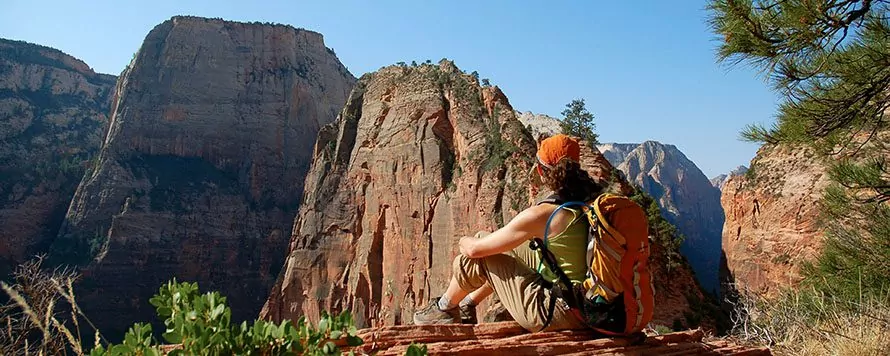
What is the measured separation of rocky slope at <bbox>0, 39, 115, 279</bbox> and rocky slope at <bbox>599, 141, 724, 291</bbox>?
198ft

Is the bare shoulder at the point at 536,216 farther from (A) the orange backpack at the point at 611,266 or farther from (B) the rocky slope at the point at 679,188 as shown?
(B) the rocky slope at the point at 679,188

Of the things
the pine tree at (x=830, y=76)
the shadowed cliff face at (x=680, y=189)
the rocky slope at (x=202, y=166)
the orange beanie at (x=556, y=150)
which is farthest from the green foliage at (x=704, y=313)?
the shadowed cliff face at (x=680, y=189)

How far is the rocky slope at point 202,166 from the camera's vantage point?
191ft

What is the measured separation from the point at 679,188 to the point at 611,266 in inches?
3538

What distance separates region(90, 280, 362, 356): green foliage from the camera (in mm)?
2039

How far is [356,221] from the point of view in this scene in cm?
3300

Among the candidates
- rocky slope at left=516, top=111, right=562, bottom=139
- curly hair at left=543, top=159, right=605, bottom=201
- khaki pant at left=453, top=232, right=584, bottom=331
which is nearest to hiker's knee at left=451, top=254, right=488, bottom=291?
khaki pant at left=453, top=232, right=584, bottom=331

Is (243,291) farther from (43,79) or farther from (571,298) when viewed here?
(571,298)

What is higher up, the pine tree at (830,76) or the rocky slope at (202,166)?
the rocky slope at (202,166)

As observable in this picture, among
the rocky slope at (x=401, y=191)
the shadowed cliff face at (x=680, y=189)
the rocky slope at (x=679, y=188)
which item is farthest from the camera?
the shadowed cliff face at (x=680, y=189)

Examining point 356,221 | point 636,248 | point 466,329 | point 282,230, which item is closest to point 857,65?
point 636,248

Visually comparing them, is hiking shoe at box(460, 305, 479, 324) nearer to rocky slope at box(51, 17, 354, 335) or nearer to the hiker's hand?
the hiker's hand

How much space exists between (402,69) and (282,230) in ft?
117

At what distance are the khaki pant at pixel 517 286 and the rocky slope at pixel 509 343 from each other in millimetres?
85
